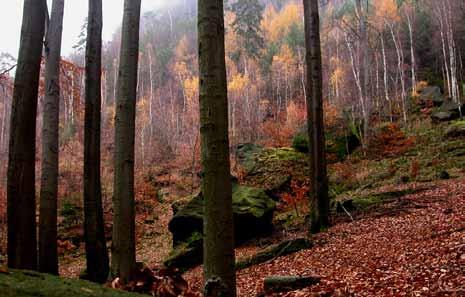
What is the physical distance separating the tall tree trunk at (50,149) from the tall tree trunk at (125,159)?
7.87 feet

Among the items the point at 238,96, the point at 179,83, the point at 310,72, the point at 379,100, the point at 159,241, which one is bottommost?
the point at 159,241

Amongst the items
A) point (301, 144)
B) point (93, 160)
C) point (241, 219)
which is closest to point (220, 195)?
point (93, 160)

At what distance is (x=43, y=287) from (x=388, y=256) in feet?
18.4

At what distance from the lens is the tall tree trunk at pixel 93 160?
754 centimetres

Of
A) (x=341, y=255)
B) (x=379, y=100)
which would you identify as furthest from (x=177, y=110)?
(x=341, y=255)

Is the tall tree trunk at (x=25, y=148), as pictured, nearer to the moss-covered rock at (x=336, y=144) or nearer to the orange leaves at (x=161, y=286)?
the orange leaves at (x=161, y=286)

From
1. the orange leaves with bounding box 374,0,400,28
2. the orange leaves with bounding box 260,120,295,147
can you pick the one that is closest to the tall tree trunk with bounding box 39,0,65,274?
the orange leaves with bounding box 260,120,295,147

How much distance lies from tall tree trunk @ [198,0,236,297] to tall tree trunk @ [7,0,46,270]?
312 cm

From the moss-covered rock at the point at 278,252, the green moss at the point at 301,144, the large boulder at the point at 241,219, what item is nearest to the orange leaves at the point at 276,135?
the green moss at the point at 301,144

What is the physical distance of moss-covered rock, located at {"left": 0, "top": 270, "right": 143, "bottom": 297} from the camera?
6.53ft

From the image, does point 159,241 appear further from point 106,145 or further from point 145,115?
point 145,115

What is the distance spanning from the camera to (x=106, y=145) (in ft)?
111

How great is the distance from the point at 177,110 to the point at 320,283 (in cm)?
4079

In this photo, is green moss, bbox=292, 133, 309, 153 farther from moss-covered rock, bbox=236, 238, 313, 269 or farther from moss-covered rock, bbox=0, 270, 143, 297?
moss-covered rock, bbox=0, 270, 143, 297
